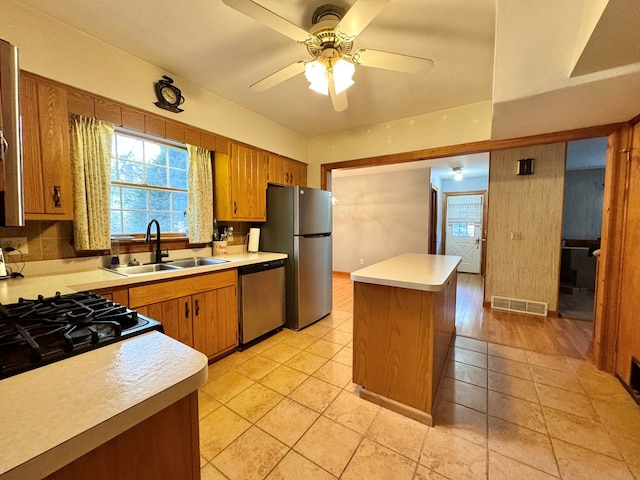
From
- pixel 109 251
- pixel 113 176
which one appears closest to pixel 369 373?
pixel 109 251

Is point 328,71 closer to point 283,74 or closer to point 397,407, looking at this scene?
point 283,74

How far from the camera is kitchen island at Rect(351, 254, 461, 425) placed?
5.38 feet

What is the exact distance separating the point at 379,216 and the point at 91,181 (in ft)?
16.4

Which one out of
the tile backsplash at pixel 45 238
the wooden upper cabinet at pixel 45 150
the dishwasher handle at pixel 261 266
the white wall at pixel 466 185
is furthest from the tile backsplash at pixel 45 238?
the white wall at pixel 466 185

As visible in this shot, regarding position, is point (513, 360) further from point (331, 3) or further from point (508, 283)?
point (331, 3)

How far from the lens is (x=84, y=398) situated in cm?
53

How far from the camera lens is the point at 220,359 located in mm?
2395

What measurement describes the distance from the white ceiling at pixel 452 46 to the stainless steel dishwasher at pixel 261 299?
1788 mm

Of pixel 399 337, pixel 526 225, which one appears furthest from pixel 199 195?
pixel 526 225

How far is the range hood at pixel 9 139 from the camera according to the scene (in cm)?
78

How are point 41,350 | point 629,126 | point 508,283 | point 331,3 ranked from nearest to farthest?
point 41,350
point 331,3
point 629,126
point 508,283

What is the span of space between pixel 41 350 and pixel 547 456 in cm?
226

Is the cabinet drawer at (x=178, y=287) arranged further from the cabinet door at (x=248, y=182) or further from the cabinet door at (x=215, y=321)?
the cabinet door at (x=248, y=182)

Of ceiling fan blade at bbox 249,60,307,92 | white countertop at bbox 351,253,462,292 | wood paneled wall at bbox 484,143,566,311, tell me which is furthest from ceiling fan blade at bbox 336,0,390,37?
wood paneled wall at bbox 484,143,566,311
